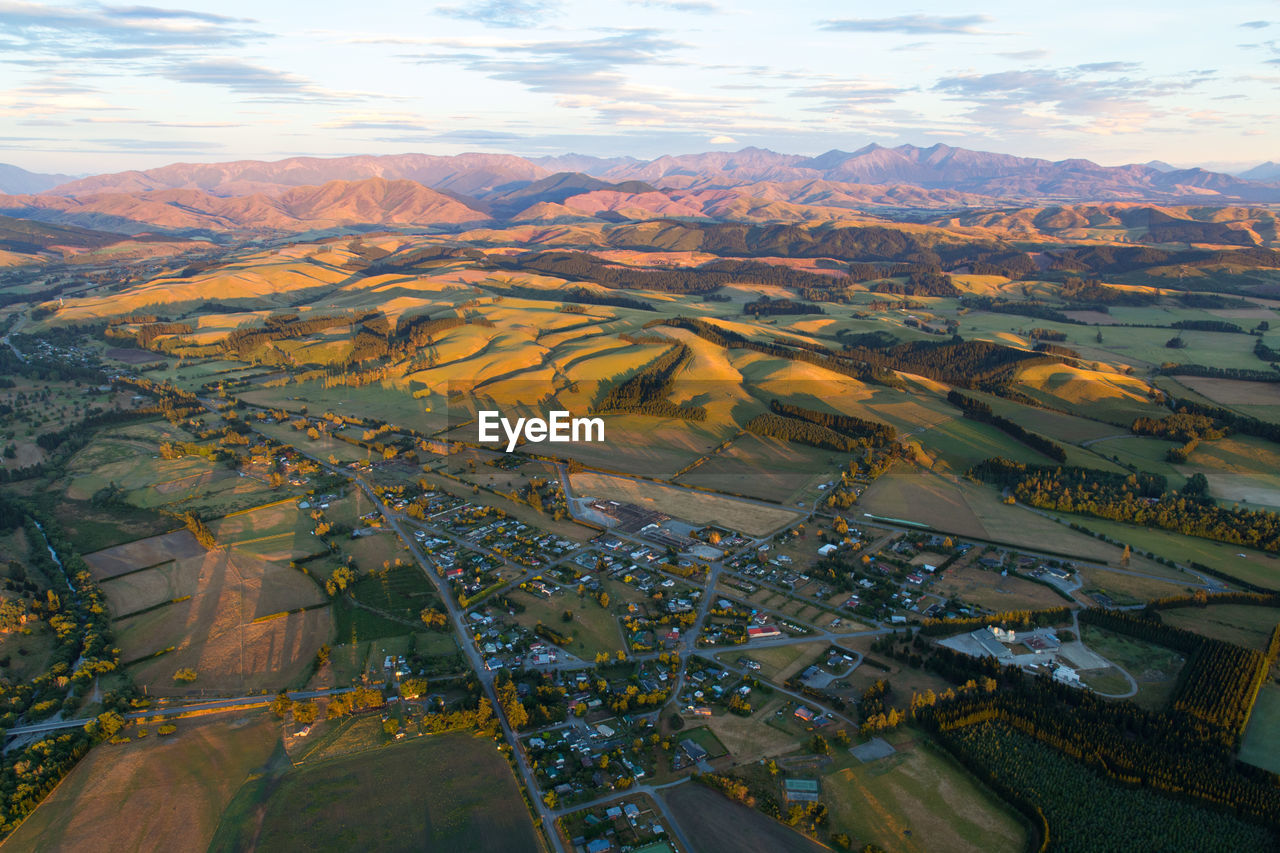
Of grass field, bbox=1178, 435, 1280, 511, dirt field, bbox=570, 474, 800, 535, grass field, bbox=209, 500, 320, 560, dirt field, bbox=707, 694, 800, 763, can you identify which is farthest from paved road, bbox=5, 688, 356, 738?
grass field, bbox=1178, 435, 1280, 511

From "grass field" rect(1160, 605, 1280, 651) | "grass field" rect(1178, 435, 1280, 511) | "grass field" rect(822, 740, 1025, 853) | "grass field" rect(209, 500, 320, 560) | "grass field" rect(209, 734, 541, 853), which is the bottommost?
"grass field" rect(209, 500, 320, 560)

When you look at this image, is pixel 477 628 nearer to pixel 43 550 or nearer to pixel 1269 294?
pixel 43 550

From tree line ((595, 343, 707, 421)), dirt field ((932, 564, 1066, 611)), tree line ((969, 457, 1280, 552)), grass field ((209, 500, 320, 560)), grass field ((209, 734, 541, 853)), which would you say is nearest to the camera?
grass field ((209, 734, 541, 853))

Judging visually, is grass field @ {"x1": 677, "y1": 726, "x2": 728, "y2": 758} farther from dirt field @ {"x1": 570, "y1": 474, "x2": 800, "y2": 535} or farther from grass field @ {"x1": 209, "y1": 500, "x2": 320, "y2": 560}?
grass field @ {"x1": 209, "y1": 500, "x2": 320, "y2": 560}

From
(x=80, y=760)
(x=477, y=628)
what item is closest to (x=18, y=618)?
(x=80, y=760)

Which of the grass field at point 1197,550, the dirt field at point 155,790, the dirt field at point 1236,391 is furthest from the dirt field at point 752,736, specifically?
the dirt field at point 1236,391

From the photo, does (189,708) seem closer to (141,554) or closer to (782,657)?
(141,554)
